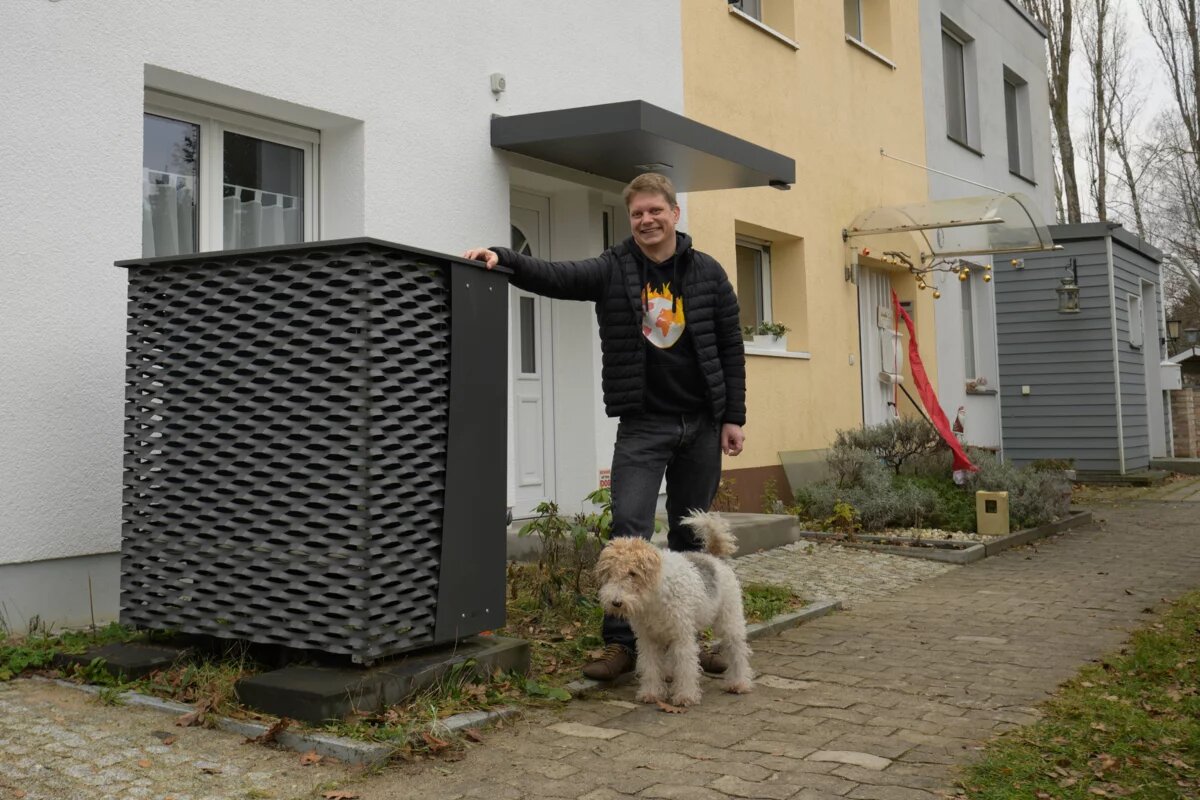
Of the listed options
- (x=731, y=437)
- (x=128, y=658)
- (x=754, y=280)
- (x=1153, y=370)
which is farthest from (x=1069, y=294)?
(x=128, y=658)

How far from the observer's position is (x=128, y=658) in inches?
173

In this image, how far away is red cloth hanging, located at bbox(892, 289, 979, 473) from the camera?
1165 cm

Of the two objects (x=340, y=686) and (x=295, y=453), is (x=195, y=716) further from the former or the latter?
(x=295, y=453)

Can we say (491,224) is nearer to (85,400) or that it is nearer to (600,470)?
(600,470)

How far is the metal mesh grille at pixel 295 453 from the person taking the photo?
4.10m

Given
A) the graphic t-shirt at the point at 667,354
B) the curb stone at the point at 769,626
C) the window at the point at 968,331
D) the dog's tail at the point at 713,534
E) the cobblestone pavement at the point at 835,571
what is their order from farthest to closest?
the window at the point at 968,331, the cobblestone pavement at the point at 835,571, the graphic t-shirt at the point at 667,354, the dog's tail at the point at 713,534, the curb stone at the point at 769,626

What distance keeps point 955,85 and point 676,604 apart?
47.3 ft

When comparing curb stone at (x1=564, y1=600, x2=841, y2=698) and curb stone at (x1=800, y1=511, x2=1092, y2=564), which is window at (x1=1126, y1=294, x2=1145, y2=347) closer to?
curb stone at (x1=800, y1=511, x2=1092, y2=564)

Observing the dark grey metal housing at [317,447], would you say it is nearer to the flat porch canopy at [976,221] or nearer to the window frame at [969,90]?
the flat porch canopy at [976,221]

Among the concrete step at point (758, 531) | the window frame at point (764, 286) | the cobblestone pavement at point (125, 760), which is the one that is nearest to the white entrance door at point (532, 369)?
the concrete step at point (758, 531)

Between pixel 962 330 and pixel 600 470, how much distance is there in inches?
376

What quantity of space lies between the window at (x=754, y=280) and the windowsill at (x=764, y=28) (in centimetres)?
208

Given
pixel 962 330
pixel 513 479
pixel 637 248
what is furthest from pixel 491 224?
pixel 962 330

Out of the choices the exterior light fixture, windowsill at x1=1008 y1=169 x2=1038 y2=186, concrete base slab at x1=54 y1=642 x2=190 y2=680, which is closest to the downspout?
the exterior light fixture
